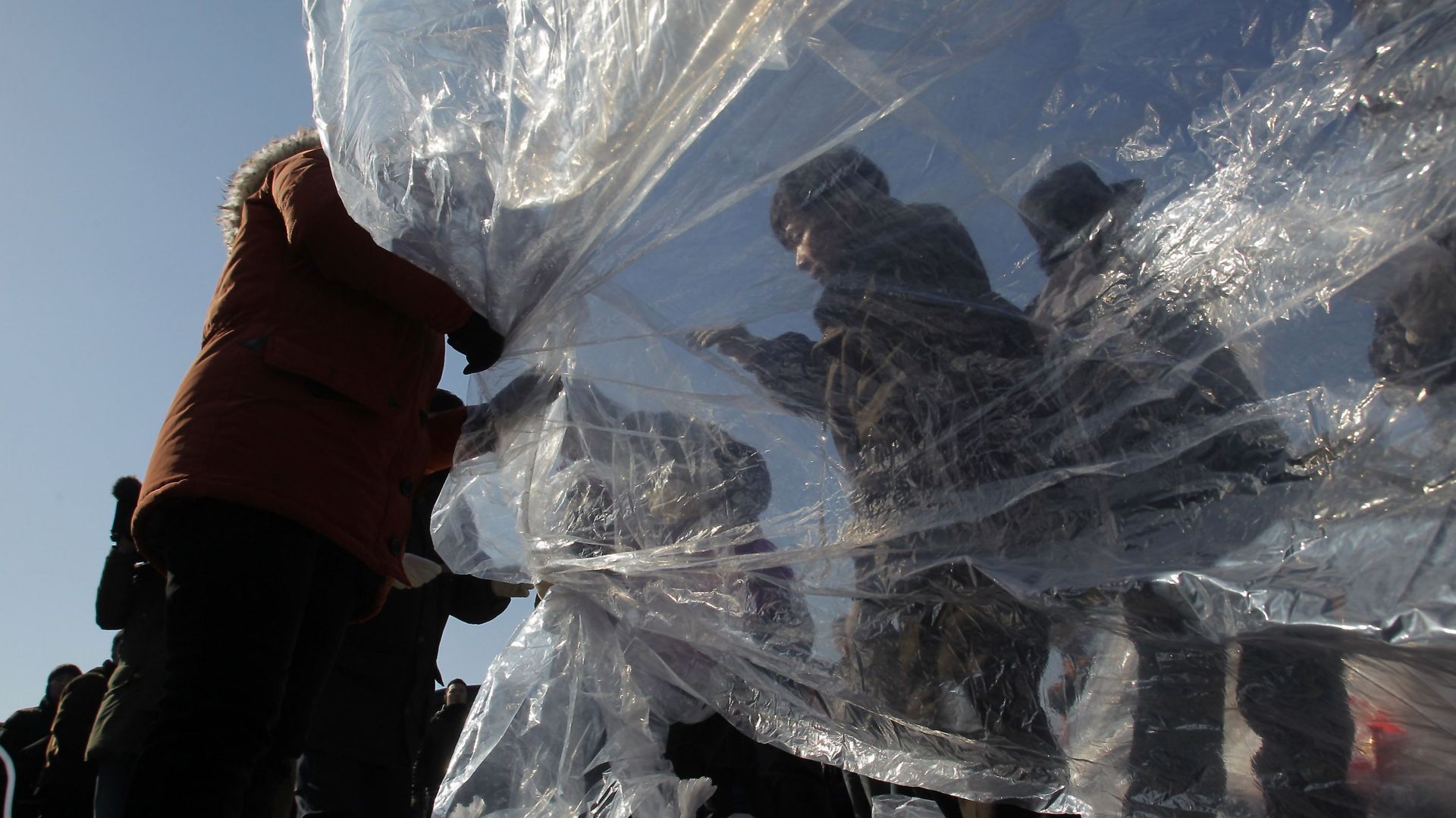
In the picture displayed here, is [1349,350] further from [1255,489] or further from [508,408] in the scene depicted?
[508,408]

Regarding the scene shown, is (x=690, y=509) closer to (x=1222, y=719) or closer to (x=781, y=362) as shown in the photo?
(x=781, y=362)

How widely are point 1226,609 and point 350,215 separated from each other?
1020 millimetres

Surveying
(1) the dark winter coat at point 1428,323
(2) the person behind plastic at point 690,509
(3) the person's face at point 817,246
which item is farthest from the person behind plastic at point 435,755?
(1) the dark winter coat at point 1428,323

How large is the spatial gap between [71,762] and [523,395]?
98.5 inches

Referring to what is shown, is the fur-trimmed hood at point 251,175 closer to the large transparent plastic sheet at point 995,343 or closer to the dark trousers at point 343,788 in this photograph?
the large transparent plastic sheet at point 995,343

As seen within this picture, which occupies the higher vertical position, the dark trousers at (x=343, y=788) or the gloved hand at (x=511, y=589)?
the gloved hand at (x=511, y=589)

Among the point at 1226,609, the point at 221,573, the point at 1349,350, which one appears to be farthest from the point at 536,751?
the point at 1349,350

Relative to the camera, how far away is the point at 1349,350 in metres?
0.83

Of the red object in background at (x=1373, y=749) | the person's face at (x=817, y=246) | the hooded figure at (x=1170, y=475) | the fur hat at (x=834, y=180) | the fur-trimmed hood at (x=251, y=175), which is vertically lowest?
the red object in background at (x=1373, y=749)

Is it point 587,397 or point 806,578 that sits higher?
point 587,397

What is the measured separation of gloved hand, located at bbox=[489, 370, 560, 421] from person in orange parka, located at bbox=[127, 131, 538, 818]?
1cm

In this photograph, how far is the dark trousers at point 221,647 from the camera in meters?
0.93

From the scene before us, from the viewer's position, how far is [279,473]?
104 centimetres

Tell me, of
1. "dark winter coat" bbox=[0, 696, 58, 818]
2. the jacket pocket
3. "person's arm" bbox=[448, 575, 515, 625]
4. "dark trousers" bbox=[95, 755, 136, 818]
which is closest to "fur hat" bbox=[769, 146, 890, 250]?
the jacket pocket
